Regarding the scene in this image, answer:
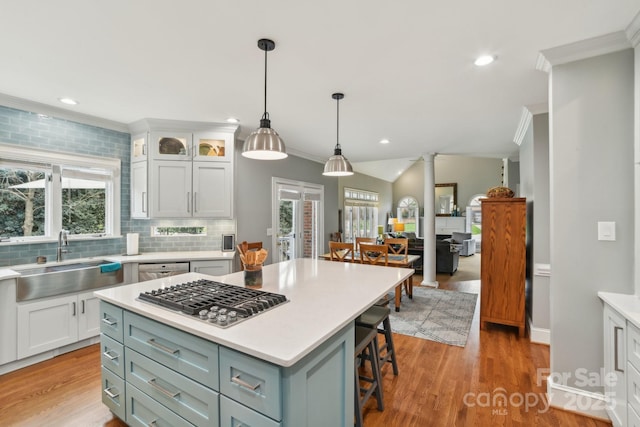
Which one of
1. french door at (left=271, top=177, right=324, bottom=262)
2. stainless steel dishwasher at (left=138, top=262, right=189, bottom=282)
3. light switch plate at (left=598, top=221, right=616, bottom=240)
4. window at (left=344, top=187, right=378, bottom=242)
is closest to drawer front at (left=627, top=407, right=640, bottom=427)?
light switch plate at (left=598, top=221, right=616, bottom=240)

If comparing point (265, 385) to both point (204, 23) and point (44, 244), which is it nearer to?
point (204, 23)

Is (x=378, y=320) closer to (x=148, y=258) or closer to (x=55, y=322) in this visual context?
(x=148, y=258)

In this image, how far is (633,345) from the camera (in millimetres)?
1639

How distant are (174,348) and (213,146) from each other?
9.57 feet

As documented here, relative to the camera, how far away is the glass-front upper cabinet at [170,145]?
3.60 m

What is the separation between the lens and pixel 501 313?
11.2ft

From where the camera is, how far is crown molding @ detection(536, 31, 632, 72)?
1878mm

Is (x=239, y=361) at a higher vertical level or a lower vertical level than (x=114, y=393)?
higher

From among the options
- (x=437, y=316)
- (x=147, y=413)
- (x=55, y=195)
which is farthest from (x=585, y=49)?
(x=55, y=195)

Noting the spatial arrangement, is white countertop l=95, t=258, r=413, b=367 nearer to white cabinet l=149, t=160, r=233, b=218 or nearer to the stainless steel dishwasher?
the stainless steel dishwasher

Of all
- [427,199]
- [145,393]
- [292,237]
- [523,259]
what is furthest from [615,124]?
[292,237]

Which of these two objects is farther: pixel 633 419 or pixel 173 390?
pixel 633 419

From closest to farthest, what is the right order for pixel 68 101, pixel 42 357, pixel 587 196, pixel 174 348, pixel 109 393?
pixel 174 348, pixel 109 393, pixel 587 196, pixel 42 357, pixel 68 101

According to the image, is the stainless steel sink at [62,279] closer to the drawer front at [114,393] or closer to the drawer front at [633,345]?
the drawer front at [114,393]
